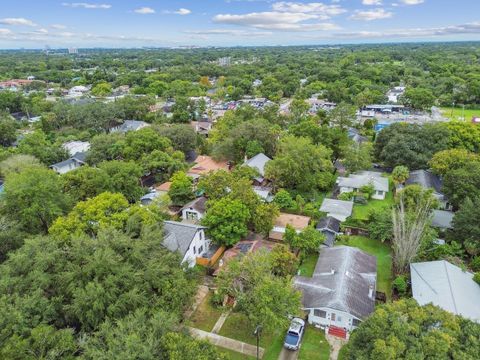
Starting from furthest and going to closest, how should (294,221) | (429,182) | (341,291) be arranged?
(429,182) < (294,221) < (341,291)

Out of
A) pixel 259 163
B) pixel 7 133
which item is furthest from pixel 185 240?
pixel 7 133

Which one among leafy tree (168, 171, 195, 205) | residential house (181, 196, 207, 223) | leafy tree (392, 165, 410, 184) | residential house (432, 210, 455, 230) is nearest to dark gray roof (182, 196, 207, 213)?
residential house (181, 196, 207, 223)

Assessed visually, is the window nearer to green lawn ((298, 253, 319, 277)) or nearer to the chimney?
the chimney

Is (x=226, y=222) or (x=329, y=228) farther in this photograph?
(x=329, y=228)

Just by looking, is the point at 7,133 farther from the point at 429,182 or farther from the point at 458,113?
the point at 458,113

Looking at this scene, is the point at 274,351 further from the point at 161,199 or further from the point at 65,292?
the point at 161,199

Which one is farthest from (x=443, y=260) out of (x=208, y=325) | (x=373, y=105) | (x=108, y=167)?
(x=373, y=105)
